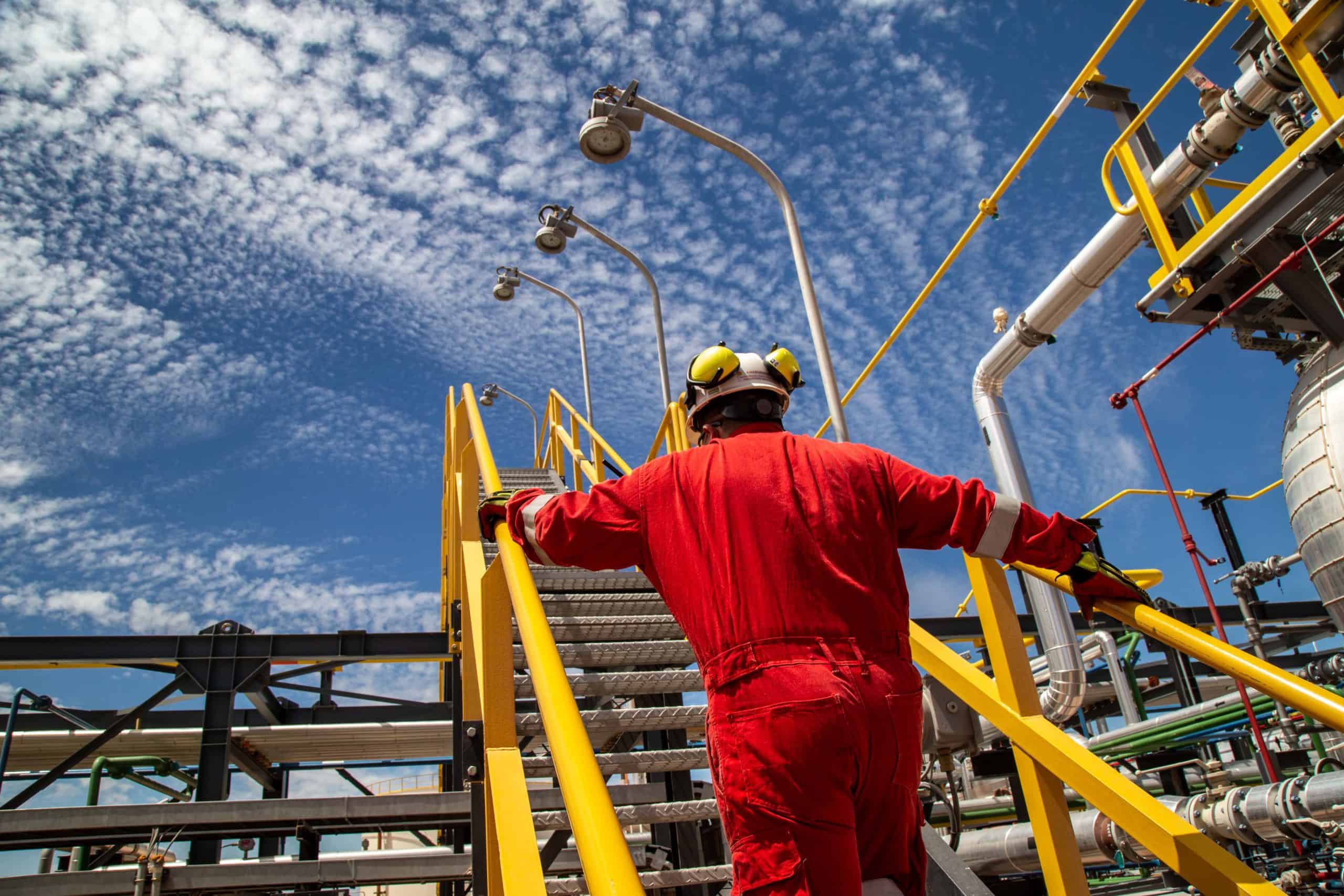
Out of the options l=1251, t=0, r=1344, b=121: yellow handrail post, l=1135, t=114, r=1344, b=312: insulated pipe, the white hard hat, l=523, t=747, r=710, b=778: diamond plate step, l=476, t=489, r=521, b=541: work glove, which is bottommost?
l=523, t=747, r=710, b=778: diamond plate step

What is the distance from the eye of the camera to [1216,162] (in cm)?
540

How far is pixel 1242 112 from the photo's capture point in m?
5.18

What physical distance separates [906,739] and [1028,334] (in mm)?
5731

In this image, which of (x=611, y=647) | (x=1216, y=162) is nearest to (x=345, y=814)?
(x=611, y=647)

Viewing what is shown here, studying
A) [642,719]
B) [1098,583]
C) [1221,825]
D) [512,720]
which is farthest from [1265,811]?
[512,720]

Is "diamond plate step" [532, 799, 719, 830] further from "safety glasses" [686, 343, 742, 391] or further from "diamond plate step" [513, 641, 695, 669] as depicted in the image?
"safety glasses" [686, 343, 742, 391]

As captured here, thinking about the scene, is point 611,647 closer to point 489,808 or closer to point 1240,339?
point 489,808

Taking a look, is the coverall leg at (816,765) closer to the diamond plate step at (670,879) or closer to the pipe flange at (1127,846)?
the diamond plate step at (670,879)

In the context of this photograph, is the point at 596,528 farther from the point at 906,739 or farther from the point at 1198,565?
the point at 1198,565

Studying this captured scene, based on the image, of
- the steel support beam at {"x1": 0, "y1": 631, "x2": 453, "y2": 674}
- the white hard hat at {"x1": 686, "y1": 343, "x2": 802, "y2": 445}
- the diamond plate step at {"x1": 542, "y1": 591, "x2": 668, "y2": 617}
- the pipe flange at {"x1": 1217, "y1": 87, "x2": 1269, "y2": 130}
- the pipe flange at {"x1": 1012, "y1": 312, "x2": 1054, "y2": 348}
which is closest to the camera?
the white hard hat at {"x1": 686, "y1": 343, "x2": 802, "y2": 445}

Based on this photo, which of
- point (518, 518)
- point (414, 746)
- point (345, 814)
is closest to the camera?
point (518, 518)

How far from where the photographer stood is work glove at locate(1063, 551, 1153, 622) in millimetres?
2650

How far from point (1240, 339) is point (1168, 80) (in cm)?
177

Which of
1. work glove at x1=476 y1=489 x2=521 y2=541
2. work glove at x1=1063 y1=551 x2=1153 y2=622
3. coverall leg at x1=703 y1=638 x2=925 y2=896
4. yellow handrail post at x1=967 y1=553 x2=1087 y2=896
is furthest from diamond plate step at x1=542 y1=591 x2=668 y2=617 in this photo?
coverall leg at x1=703 y1=638 x2=925 y2=896
